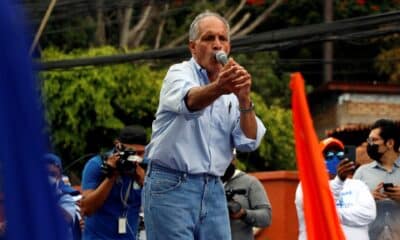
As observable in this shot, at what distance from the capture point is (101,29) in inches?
1080

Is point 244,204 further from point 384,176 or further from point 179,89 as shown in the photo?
point 179,89

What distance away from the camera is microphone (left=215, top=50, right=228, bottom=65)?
17.2 ft

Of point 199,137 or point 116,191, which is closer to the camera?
point 199,137

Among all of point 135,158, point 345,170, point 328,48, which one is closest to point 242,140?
point 135,158

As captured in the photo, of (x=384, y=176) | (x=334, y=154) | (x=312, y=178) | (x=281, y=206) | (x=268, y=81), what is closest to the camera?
(x=312, y=178)

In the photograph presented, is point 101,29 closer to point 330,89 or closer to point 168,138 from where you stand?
point 330,89

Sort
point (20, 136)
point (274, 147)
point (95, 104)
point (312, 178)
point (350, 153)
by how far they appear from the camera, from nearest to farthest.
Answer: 1. point (20, 136)
2. point (312, 178)
3. point (350, 153)
4. point (95, 104)
5. point (274, 147)

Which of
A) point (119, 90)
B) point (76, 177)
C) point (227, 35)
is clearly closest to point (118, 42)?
point (119, 90)

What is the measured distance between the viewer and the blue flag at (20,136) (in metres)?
2.10

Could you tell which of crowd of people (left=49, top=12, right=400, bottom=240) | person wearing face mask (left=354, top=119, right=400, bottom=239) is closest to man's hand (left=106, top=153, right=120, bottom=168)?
crowd of people (left=49, top=12, right=400, bottom=240)

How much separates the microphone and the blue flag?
3.12 metres

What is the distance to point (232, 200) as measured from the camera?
8992 mm

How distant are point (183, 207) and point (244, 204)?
3.84m

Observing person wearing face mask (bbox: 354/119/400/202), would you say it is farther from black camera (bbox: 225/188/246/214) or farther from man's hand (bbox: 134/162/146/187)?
man's hand (bbox: 134/162/146/187)
